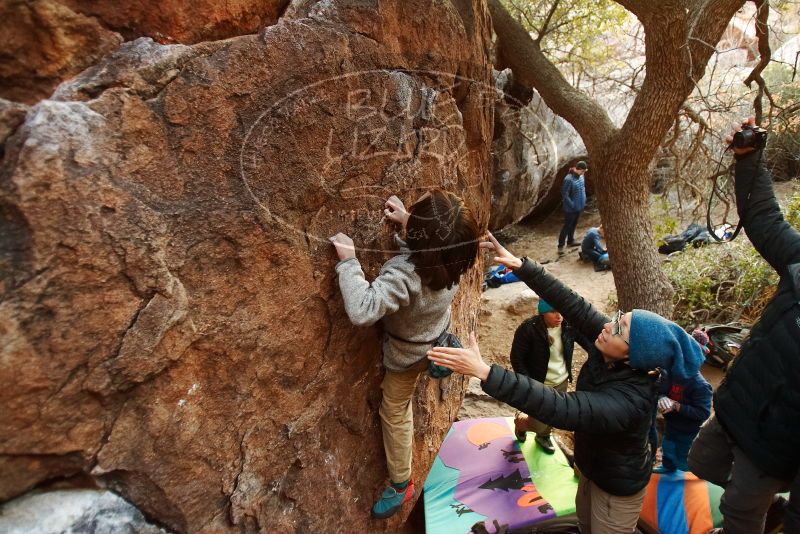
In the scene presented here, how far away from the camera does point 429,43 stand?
2213mm

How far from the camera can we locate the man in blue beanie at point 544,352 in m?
3.07

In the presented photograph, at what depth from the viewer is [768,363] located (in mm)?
1807

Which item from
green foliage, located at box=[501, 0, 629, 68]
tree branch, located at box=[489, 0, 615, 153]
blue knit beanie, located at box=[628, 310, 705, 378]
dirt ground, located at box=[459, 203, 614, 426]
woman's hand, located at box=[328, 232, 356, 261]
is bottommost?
dirt ground, located at box=[459, 203, 614, 426]

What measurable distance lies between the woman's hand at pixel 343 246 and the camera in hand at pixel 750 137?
189 centimetres

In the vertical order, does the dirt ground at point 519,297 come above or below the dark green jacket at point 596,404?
below

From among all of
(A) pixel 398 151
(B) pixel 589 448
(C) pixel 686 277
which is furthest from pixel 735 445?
(C) pixel 686 277

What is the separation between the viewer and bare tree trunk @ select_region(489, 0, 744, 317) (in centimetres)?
364

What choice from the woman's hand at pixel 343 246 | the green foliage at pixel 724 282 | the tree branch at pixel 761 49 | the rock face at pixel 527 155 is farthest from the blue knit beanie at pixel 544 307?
the green foliage at pixel 724 282

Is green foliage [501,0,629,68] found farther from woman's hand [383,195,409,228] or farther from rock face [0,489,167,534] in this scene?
rock face [0,489,167,534]

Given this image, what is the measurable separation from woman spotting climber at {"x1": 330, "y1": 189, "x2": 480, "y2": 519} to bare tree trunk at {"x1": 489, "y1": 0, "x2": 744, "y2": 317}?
2.84 meters

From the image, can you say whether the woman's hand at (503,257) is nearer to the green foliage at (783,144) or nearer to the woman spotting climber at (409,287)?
the woman spotting climber at (409,287)

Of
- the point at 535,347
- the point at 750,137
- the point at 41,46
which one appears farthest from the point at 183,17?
the point at 535,347

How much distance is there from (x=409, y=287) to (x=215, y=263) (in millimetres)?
732

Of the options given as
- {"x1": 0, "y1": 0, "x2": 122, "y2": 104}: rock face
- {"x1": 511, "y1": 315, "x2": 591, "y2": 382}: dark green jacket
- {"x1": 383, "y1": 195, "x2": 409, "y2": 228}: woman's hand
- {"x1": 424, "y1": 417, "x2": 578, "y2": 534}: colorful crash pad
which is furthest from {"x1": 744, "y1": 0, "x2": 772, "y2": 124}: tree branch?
{"x1": 0, "y1": 0, "x2": 122, "y2": 104}: rock face
